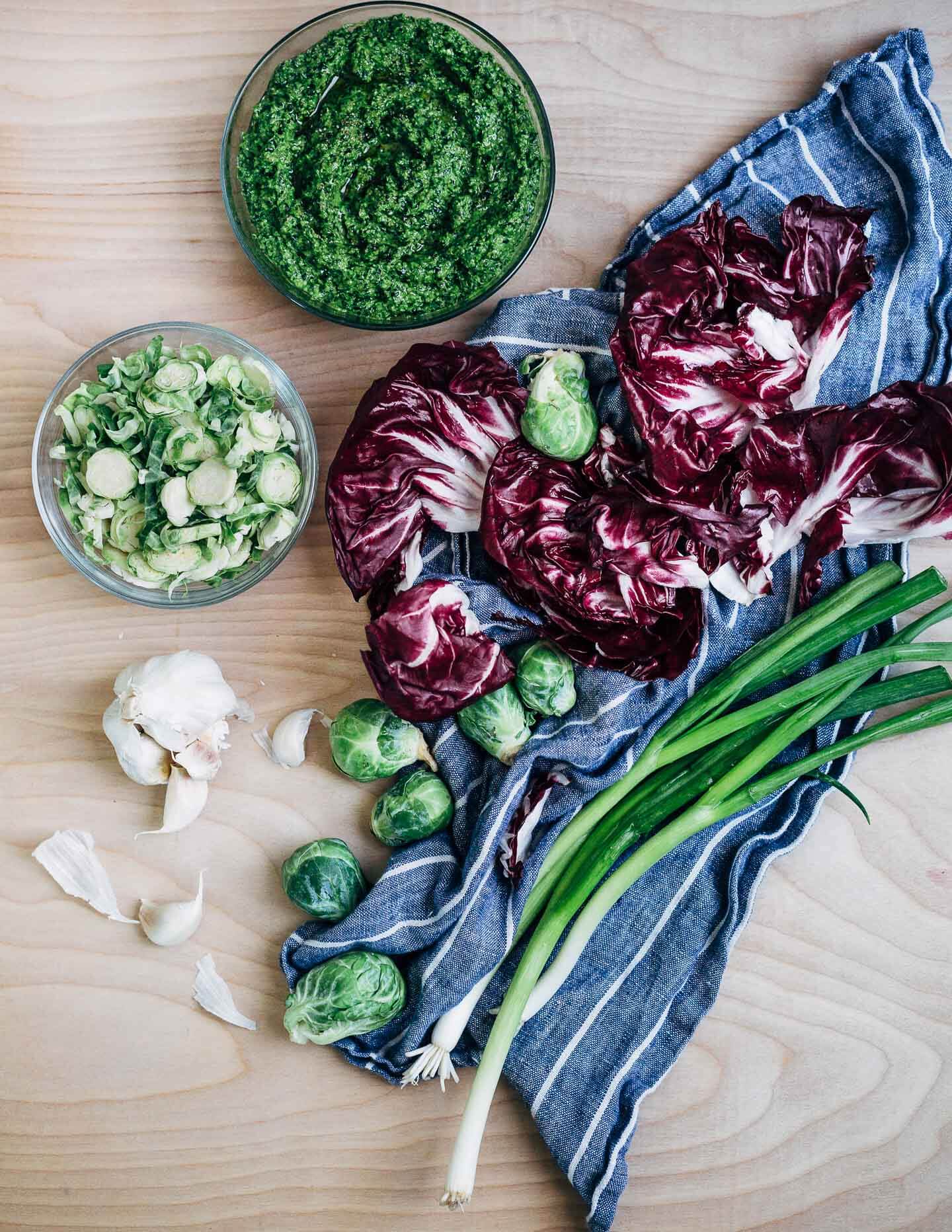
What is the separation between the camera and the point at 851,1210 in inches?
65.9

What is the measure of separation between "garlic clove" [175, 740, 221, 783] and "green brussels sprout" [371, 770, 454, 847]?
292mm

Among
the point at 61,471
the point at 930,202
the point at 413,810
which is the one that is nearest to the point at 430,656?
the point at 413,810

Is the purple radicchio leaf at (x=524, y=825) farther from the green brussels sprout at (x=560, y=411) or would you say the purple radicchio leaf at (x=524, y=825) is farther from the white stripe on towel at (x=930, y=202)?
the white stripe on towel at (x=930, y=202)

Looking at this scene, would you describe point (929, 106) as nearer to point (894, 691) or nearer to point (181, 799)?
point (894, 691)

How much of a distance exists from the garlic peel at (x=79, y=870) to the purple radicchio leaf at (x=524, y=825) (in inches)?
26.5

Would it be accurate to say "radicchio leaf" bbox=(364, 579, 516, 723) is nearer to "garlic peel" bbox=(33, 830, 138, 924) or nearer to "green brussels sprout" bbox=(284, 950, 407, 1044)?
"green brussels sprout" bbox=(284, 950, 407, 1044)

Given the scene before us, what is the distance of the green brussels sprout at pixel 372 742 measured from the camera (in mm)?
1631

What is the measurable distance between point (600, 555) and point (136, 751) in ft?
2.73

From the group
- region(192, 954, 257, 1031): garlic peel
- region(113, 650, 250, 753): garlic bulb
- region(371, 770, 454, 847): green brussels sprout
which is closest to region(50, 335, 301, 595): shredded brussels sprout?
region(113, 650, 250, 753): garlic bulb

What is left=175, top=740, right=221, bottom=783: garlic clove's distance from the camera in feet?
5.46

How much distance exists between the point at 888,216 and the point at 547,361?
26.3 inches

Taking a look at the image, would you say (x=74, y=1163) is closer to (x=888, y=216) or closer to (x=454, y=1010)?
(x=454, y=1010)

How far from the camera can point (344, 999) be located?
1.56m

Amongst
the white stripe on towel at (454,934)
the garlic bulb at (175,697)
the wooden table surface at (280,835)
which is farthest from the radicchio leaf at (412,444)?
the white stripe on towel at (454,934)
